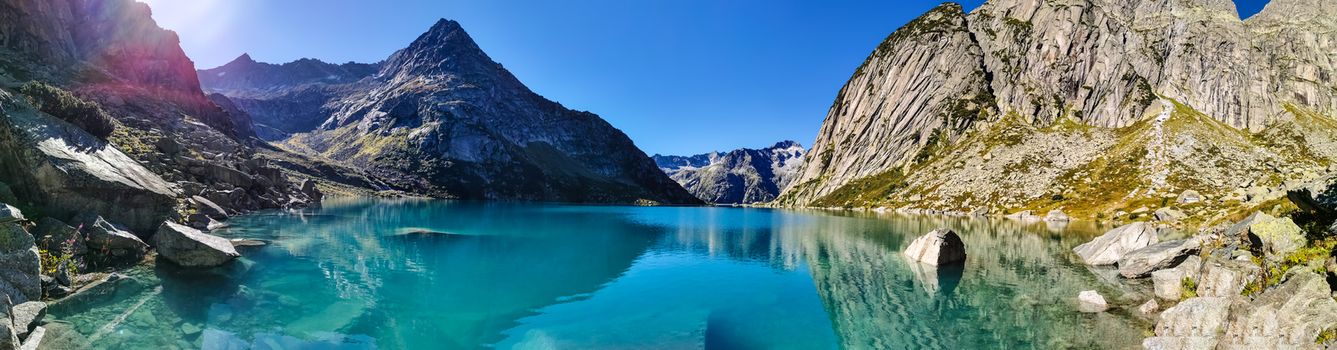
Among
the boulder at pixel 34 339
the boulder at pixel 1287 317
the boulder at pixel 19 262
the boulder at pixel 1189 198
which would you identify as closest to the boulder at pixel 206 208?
the boulder at pixel 19 262

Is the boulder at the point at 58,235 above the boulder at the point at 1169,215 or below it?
below

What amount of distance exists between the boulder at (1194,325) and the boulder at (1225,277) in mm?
3726

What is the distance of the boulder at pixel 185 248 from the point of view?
30.6 metres

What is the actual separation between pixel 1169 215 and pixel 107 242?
120886 mm

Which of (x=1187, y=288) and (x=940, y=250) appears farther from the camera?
(x=940, y=250)

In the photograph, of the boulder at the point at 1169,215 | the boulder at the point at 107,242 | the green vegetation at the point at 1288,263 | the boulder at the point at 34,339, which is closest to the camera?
the boulder at the point at 34,339

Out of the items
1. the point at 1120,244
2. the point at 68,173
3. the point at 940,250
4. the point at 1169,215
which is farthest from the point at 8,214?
the point at 1169,215

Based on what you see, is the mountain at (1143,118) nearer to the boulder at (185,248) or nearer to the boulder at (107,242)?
the boulder at (185,248)

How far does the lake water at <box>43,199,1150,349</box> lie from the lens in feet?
68.3

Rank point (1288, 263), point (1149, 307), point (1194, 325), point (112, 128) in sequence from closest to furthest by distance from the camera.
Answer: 1. point (1194, 325)
2. point (1288, 263)
3. point (1149, 307)
4. point (112, 128)

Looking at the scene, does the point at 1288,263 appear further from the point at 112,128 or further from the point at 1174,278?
the point at 112,128

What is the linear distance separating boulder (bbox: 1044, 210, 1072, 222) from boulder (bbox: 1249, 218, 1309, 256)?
93.0 metres

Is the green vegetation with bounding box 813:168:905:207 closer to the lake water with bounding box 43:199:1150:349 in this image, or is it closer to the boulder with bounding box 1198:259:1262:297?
the lake water with bounding box 43:199:1150:349

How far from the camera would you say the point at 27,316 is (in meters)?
17.3
